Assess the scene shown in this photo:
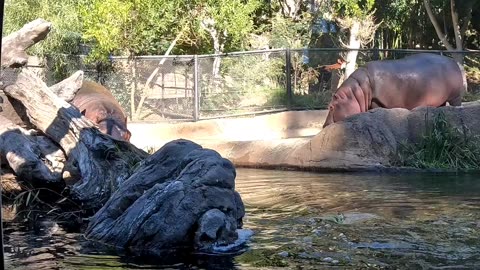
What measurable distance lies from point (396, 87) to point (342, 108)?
107 cm

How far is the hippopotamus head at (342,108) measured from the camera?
1388 centimetres

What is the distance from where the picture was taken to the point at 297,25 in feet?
75.6

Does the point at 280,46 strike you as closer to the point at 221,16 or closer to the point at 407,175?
the point at 221,16

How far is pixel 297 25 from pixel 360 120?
1148 cm

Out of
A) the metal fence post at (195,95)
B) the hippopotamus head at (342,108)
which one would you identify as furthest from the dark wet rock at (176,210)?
the metal fence post at (195,95)

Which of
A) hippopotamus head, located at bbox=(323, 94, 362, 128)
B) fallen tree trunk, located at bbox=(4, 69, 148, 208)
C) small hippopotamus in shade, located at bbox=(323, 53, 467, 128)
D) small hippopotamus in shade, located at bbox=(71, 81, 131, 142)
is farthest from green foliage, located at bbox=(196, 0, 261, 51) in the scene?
fallen tree trunk, located at bbox=(4, 69, 148, 208)

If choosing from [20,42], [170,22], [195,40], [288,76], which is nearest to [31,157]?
[20,42]

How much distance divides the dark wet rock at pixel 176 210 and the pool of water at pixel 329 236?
187 millimetres

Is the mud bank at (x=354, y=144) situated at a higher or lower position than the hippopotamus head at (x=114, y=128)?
lower

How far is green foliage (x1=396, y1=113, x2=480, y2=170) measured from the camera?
37.6ft

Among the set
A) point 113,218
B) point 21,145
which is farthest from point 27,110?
point 113,218

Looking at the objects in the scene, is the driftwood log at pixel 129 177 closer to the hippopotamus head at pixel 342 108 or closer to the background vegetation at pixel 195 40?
the hippopotamus head at pixel 342 108

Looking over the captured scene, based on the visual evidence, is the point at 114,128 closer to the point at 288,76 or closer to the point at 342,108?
the point at 342,108

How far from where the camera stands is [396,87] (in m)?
14.2
